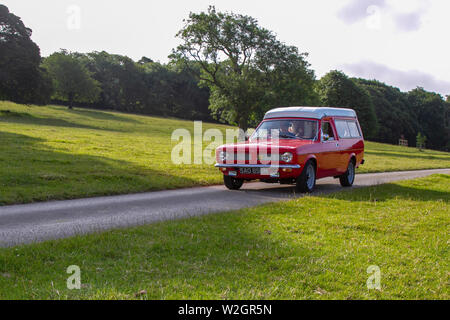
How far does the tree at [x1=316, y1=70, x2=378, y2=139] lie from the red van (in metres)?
48.4

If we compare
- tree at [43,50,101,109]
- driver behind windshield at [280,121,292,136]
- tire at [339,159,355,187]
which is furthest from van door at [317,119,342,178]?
tree at [43,50,101,109]

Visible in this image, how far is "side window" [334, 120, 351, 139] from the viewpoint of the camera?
13.8 meters

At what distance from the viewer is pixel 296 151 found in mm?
10969

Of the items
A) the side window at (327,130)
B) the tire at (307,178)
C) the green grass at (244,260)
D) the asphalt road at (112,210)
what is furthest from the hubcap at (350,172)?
the green grass at (244,260)

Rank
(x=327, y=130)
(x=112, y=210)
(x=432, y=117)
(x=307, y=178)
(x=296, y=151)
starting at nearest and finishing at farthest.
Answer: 1. (x=112, y=210)
2. (x=296, y=151)
3. (x=307, y=178)
4. (x=327, y=130)
5. (x=432, y=117)

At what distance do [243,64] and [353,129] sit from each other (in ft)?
95.0

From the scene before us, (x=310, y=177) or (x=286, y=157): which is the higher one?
(x=286, y=157)

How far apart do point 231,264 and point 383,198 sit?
23.4 ft

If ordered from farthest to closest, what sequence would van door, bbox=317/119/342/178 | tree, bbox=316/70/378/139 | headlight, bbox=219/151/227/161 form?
tree, bbox=316/70/378/139
van door, bbox=317/119/342/178
headlight, bbox=219/151/227/161

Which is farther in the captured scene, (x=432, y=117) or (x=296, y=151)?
(x=432, y=117)

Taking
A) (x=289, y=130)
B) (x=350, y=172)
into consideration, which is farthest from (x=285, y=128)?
(x=350, y=172)

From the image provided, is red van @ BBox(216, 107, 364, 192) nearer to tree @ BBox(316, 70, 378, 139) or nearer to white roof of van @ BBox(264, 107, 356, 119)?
white roof of van @ BBox(264, 107, 356, 119)

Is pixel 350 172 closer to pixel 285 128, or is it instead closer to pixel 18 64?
pixel 285 128
